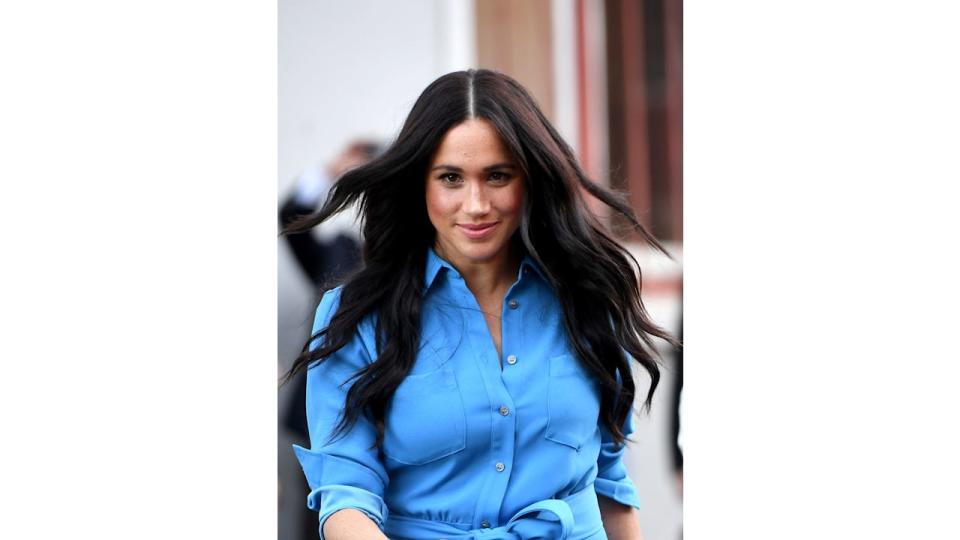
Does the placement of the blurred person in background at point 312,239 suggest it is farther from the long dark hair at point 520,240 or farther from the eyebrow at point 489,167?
the eyebrow at point 489,167

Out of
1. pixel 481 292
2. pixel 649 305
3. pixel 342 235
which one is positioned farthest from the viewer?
pixel 649 305

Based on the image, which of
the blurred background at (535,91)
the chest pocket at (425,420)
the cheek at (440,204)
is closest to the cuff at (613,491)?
the chest pocket at (425,420)

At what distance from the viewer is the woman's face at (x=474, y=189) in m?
2.13

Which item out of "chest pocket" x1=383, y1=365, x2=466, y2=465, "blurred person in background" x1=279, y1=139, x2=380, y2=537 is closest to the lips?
"chest pocket" x1=383, y1=365, x2=466, y2=465

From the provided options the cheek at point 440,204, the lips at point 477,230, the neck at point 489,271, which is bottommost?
the neck at point 489,271

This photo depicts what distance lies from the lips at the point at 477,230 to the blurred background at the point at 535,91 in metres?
1.64

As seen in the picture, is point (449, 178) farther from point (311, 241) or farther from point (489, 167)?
point (311, 241)

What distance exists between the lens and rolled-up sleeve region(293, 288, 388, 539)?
6.97ft

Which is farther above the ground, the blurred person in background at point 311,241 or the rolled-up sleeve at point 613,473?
the blurred person in background at point 311,241

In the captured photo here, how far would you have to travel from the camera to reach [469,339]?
87.4 inches
